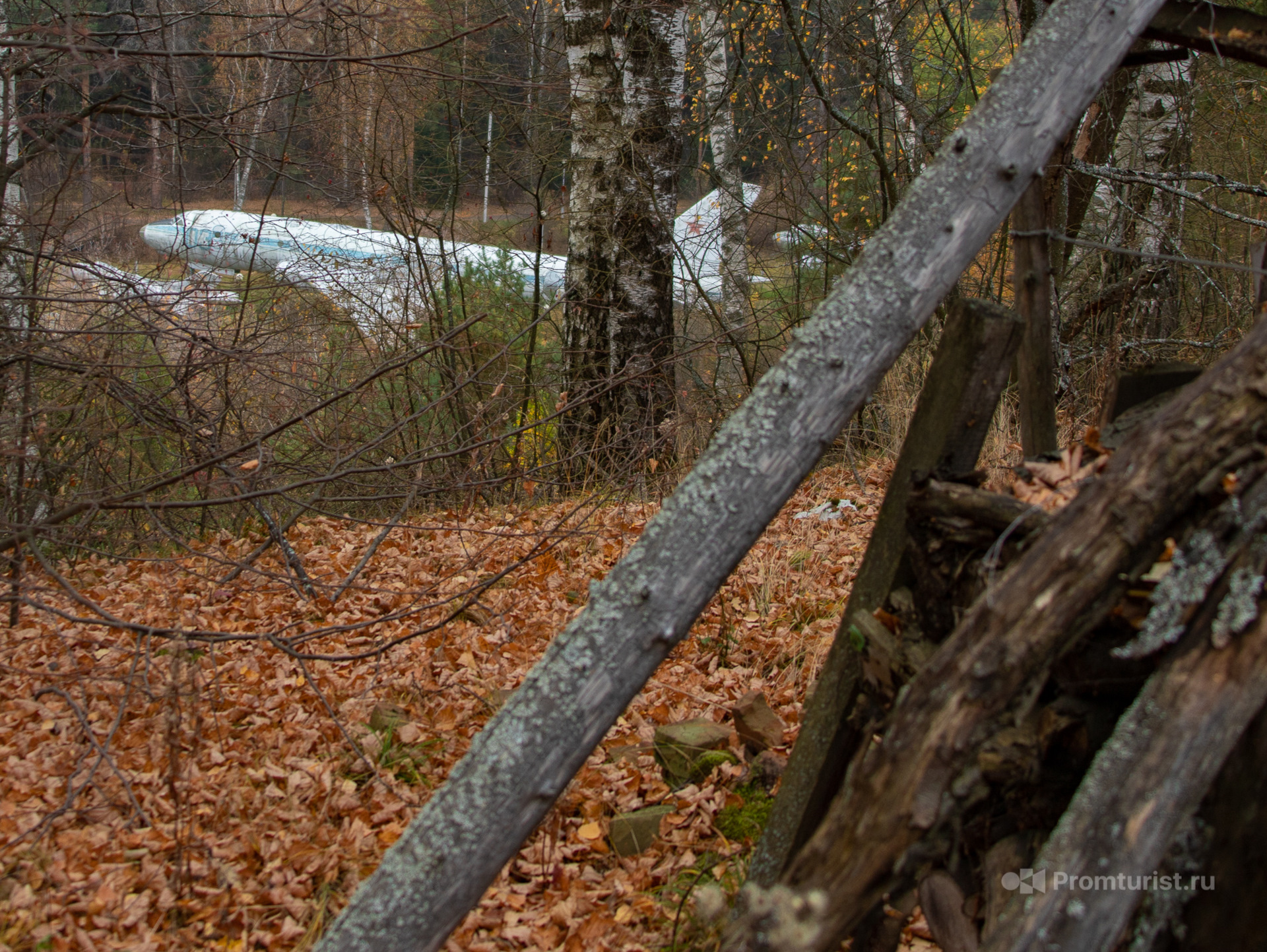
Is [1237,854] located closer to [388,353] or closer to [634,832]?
[634,832]

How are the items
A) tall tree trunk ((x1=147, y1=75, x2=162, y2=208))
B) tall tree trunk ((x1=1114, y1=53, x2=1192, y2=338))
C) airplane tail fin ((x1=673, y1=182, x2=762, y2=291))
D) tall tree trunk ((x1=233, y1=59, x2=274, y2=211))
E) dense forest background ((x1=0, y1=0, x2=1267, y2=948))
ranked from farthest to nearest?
1. airplane tail fin ((x1=673, y1=182, x2=762, y2=291))
2. tall tree trunk ((x1=1114, y1=53, x2=1192, y2=338))
3. tall tree trunk ((x1=233, y1=59, x2=274, y2=211))
4. tall tree trunk ((x1=147, y1=75, x2=162, y2=208))
5. dense forest background ((x1=0, y1=0, x2=1267, y2=948))

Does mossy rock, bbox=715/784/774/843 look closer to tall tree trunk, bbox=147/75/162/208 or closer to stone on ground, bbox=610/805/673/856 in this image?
stone on ground, bbox=610/805/673/856

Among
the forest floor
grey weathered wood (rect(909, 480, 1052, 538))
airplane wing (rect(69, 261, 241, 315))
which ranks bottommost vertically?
the forest floor

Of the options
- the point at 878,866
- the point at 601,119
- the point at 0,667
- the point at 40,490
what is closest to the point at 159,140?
the point at 40,490

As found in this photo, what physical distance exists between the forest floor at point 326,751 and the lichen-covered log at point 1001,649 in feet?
4.01

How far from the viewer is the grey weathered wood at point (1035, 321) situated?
2217mm

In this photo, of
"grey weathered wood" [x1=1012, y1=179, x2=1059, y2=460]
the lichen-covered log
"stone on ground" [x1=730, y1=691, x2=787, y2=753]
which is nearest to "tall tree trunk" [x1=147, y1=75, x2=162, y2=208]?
"stone on ground" [x1=730, y1=691, x2=787, y2=753]

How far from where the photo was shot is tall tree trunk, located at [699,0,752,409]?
6.88 m

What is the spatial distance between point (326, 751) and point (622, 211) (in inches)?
174

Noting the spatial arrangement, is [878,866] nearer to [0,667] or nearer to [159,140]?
[0,667]

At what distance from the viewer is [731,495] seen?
1.61 m

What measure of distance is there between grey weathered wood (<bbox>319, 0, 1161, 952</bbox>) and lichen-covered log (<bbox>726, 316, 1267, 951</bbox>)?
40cm

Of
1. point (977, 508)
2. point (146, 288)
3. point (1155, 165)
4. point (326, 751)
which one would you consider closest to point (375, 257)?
point (146, 288)

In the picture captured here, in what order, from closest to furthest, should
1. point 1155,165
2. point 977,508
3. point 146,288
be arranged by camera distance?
point 977,508 < point 146,288 < point 1155,165
